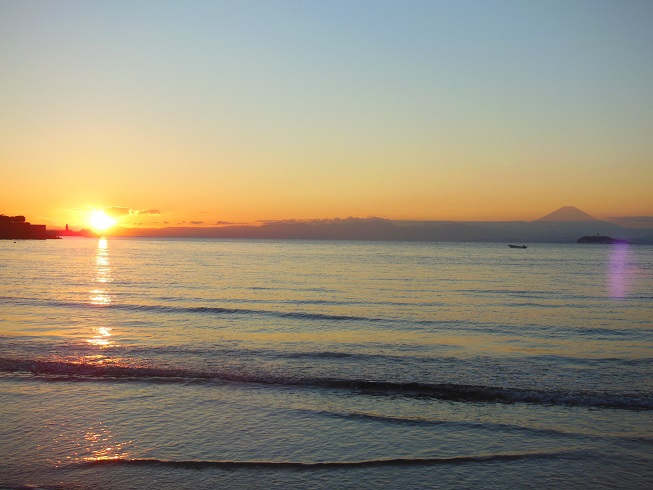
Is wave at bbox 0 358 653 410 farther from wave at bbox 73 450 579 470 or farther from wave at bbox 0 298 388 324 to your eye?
wave at bbox 0 298 388 324

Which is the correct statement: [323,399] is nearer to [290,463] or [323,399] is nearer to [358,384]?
[358,384]

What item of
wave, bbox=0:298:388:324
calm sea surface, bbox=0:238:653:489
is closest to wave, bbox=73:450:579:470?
calm sea surface, bbox=0:238:653:489

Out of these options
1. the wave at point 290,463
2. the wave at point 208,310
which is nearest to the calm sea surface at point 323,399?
the wave at point 290,463

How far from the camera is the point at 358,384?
50.1ft

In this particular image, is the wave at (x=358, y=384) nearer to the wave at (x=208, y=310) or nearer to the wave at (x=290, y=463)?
the wave at (x=290, y=463)

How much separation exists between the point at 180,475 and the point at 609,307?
109ft

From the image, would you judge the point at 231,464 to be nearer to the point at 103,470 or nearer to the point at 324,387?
the point at 103,470

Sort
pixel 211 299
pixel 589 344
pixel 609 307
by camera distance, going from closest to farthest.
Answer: pixel 589 344 → pixel 609 307 → pixel 211 299

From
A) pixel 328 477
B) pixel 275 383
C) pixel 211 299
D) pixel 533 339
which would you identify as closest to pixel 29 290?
pixel 211 299

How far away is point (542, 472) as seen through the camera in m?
9.27

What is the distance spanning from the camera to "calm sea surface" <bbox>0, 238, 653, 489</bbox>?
30.2 feet

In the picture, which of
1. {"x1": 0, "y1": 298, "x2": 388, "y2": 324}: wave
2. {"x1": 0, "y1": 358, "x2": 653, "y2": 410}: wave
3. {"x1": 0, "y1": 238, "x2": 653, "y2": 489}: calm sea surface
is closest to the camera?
{"x1": 0, "y1": 238, "x2": 653, "y2": 489}: calm sea surface

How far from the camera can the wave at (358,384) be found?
45.9 ft

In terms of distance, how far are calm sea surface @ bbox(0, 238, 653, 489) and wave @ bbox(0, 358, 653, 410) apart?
0.06m
